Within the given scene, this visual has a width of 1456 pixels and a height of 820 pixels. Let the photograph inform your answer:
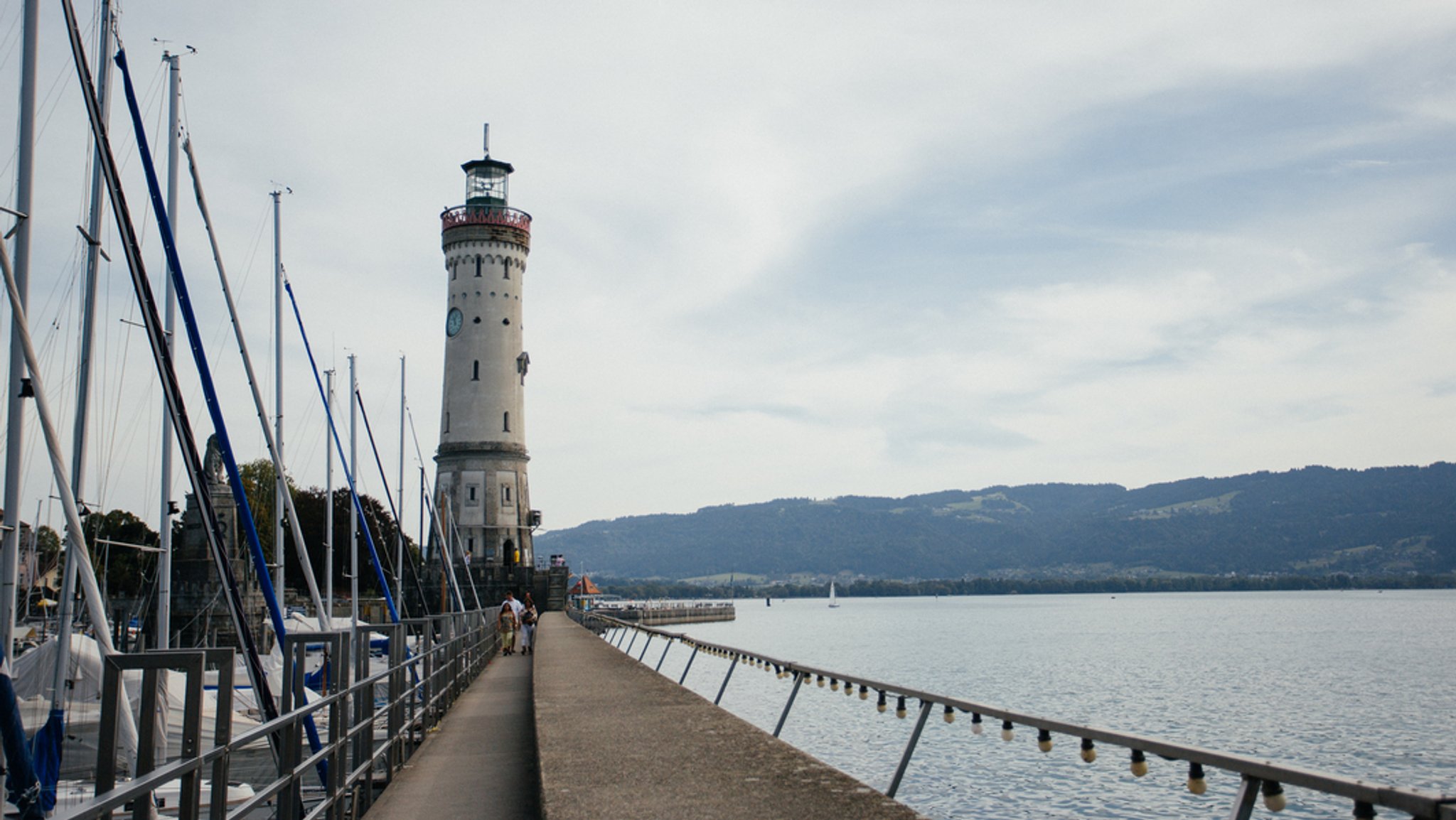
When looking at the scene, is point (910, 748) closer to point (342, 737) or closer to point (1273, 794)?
point (1273, 794)

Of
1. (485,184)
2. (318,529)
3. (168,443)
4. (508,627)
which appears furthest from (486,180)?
(168,443)

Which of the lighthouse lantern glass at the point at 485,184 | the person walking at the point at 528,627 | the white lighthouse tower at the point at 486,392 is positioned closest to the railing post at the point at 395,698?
the person walking at the point at 528,627

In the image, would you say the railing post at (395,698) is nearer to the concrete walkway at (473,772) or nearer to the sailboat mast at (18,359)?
the concrete walkway at (473,772)

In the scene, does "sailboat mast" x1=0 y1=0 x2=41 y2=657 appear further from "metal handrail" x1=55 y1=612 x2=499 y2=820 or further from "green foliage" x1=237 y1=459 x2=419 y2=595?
"green foliage" x1=237 y1=459 x2=419 y2=595

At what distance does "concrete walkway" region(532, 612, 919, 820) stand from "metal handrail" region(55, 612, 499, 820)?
5.73 feet

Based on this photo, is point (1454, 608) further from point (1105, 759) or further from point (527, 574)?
point (1105, 759)

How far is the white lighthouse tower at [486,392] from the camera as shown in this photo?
71.4 metres

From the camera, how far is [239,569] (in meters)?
39.7

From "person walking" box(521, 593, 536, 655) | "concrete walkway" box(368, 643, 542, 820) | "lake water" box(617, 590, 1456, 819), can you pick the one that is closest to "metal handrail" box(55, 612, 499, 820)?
"concrete walkway" box(368, 643, 542, 820)

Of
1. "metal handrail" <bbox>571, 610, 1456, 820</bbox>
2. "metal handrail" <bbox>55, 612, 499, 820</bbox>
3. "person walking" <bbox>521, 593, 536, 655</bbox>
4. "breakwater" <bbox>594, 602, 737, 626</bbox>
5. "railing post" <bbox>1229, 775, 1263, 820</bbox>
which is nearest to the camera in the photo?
"metal handrail" <bbox>571, 610, 1456, 820</bbox>

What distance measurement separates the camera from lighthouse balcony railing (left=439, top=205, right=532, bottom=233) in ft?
239

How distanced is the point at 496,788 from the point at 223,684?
7623 millimetres

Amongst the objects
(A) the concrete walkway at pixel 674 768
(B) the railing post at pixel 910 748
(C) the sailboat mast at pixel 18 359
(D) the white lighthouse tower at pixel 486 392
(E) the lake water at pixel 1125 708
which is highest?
(D) the white lighthouse tower at pixel 486 392

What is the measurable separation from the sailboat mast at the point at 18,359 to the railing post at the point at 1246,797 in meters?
9.18
